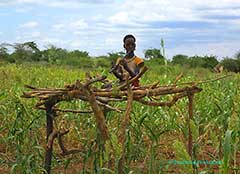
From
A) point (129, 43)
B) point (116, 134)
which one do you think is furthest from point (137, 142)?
point (129, 43)

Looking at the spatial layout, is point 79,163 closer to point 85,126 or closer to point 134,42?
point 85,126

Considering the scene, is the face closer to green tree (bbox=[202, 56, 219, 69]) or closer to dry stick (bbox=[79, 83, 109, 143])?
dry stick (bbox=[79, 83, 109, 143])

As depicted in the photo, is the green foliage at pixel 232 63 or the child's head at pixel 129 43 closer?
the child's head at pixel 129 43

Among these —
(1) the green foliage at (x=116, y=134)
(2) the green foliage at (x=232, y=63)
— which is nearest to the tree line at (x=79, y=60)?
(2) the green foliage at (x=232, y=63)

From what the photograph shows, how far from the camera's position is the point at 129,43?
12.2 ft

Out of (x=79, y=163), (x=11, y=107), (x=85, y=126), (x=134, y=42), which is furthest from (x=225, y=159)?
(x=11, y=107)

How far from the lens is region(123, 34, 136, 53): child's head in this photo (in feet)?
12.2

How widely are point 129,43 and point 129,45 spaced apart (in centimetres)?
2

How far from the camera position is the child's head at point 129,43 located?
3709 mm

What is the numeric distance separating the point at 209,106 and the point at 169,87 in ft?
8.00

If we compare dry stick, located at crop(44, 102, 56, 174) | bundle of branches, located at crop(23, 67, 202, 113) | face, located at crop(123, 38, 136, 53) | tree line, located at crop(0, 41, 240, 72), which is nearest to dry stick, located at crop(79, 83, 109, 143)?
bundle of branches, located at crop(23, 67, 202, 113)

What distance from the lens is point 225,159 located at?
145cm

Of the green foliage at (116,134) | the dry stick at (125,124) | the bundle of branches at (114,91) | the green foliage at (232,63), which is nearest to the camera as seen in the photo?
the dry stick at (125,124)

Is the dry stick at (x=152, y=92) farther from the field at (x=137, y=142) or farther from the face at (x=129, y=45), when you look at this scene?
the face at (x=129, y=45)
